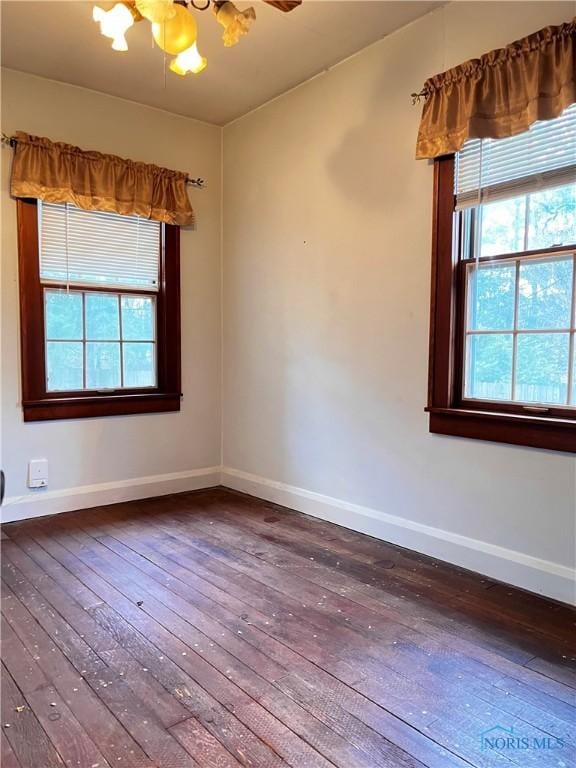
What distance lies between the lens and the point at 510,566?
8.14 ft

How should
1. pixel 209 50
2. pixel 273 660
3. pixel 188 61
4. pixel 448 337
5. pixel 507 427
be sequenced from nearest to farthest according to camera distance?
pixel 273 660 → pixel 188 61 → pixel 507 427 → pixel 448 337 → pixel 209 50

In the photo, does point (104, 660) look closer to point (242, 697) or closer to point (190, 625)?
point (190, 625)

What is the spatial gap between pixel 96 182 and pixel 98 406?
1488 millimetres

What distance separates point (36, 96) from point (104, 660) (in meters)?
3.27

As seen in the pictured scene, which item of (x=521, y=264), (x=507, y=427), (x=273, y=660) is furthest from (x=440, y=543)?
(x=521, y=264)

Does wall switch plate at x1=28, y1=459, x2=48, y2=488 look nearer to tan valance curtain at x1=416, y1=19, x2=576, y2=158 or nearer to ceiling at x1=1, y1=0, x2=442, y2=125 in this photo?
ceiling at x1=1, y1=0, x2=442, y2=125

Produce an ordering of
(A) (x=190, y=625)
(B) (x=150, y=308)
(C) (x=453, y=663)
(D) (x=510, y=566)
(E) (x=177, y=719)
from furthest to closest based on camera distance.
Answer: (B) (x=150, y=308) < (D) (x=510, y=566) < (A) (x=190, y=625) < (C) (x=453, y=663) < (E) (x=177, y=719)

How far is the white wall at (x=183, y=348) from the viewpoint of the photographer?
331cm

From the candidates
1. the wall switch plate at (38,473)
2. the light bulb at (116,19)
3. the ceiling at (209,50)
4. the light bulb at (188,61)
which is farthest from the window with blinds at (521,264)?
the wall switch plate at (38,473)

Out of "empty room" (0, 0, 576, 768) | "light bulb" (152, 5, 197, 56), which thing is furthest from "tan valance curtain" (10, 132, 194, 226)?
"light bulb" (152, 5, 197, 56)

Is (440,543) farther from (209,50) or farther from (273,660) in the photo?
(209,50)

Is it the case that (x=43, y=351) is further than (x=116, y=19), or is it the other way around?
(x=43, y=351)

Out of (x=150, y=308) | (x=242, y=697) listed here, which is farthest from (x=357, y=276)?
(x=242, y=697)

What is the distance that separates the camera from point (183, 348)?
4059mm
